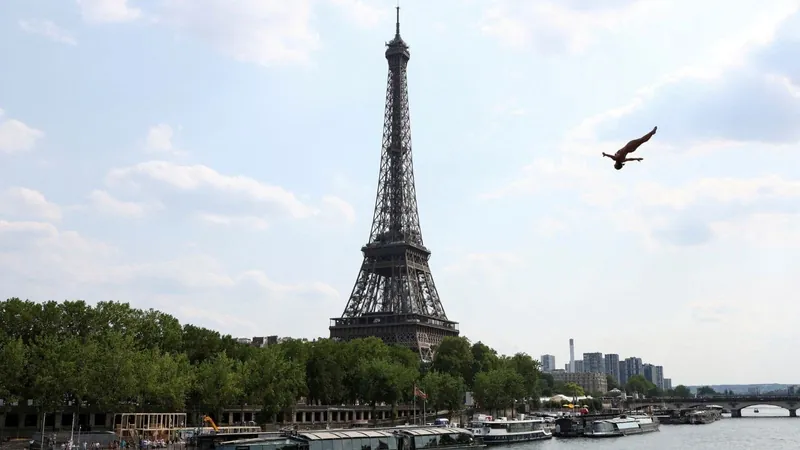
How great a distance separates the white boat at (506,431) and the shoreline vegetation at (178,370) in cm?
1499

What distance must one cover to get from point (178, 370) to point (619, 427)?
67.5 m

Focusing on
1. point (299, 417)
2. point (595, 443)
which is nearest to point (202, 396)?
point (299, 417)

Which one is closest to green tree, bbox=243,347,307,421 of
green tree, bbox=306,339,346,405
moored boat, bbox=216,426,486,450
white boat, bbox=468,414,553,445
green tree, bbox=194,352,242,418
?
green tree, bbox=194,352,242,418

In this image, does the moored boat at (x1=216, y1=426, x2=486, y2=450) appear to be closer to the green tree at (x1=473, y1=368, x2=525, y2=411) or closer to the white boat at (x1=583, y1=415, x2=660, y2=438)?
the white boat at (x1=583, y1=415, x2=660, y2=438)

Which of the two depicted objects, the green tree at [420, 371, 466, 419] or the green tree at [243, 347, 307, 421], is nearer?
the green tree at [243, 347, 307, 421]

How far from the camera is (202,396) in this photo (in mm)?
87375

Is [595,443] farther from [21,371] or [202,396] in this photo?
[21,371]

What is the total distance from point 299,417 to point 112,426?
1309 inches

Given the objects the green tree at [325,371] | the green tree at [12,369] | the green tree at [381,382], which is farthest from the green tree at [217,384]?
the green tree at [381,382]

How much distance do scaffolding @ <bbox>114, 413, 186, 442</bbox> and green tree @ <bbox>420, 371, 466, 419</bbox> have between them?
4120 cm

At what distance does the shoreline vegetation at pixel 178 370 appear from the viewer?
75.4 meters

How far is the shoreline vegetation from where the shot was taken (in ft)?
247

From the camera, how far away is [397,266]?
6176 inches

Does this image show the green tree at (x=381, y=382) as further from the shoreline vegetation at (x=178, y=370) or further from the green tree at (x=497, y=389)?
the green tree at (x=497, y=389)
